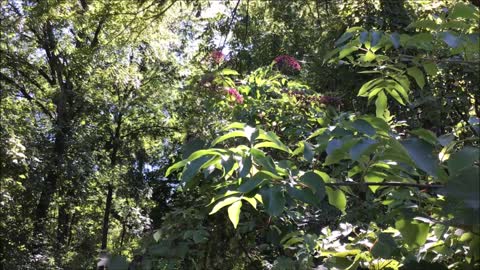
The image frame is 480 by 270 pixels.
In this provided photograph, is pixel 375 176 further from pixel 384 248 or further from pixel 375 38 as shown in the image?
pixel 375 38

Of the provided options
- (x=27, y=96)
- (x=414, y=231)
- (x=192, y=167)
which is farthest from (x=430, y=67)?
(x=27, y=96)

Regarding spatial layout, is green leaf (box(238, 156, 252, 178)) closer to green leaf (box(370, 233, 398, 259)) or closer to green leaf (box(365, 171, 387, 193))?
green leaf (box(365, 171, 387, 193))

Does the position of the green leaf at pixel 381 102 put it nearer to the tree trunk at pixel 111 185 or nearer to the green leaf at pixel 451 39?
the green leaf at pixel 451 39

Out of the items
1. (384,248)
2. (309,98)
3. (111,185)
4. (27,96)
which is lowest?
(384,248)

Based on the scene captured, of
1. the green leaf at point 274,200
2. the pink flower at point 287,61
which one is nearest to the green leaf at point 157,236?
the green leaf at point 274,200

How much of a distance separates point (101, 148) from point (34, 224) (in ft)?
10.1

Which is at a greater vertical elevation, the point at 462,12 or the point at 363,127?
the point at 462,12

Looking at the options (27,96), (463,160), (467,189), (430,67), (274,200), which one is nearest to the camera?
(467,189)

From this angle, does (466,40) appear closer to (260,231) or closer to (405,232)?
(405,232)

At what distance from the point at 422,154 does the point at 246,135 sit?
428 mm

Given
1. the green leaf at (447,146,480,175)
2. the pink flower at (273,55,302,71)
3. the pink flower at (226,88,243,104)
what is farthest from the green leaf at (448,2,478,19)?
the pink flower at (273,55,302,71)

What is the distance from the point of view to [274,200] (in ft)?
3.73

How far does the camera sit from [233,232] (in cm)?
203

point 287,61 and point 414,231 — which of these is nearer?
point 414,231
